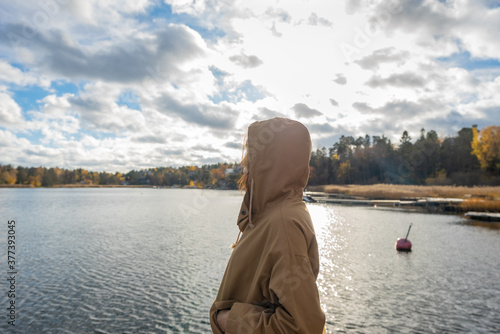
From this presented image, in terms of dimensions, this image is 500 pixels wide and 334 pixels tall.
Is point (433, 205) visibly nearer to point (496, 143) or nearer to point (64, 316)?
point (496, 143)

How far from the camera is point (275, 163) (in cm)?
200

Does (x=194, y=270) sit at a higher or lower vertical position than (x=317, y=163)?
lower

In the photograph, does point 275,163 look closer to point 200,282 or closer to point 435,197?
point 200,282

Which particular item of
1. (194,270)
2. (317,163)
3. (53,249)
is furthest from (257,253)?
(317,163)

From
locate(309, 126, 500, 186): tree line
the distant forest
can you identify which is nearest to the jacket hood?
the distant forest

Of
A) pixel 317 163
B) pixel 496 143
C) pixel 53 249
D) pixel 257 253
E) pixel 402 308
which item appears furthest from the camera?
pixel 317 163

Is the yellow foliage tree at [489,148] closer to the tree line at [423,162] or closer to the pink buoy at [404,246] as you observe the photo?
the tree line at [423,162]

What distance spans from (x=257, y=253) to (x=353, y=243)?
19.5 meters

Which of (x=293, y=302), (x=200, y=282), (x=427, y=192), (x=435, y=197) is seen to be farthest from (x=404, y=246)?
(x=427, y=192)

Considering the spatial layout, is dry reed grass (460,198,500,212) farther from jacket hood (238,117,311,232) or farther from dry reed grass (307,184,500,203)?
jacket hood (238,117,311,232)

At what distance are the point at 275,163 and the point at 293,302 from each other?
83 centimetres

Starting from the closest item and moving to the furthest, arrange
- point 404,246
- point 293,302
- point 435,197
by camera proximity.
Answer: point 293,302 < point 404,246 < point 435,197

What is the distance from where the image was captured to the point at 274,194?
199cm

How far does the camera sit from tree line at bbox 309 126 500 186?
68312mm
